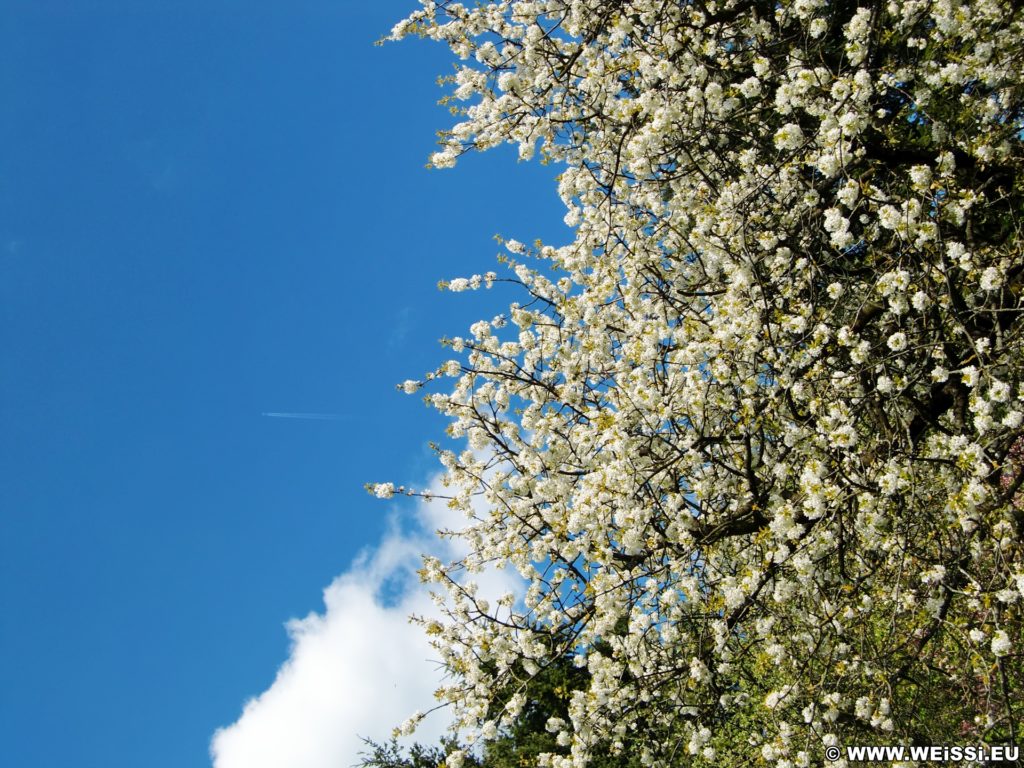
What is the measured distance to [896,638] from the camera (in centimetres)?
534

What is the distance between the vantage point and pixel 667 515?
5.98 metres

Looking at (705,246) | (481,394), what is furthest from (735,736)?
(705,246)

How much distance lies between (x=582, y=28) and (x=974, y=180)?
336 cm

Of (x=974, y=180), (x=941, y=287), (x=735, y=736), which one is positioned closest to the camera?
(x=941, y=287)

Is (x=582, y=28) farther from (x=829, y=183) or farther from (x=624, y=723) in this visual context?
(x=624, y=723)

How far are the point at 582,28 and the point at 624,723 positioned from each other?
18.7 ft

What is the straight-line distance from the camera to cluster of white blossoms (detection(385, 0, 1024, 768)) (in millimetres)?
5324

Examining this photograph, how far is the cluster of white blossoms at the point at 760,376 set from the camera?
5324 millimetres

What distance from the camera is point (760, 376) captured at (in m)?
5.86

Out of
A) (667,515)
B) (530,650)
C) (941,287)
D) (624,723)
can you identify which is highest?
(941,287)

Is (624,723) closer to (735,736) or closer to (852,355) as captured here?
(852,355)

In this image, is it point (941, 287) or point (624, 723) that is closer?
point (941, 287)

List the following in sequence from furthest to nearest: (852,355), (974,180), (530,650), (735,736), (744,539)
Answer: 1. (735,736)
2. (744,539)
3. (530,650)
4. (974,180)
5. (852,355)

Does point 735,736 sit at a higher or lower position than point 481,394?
lower
